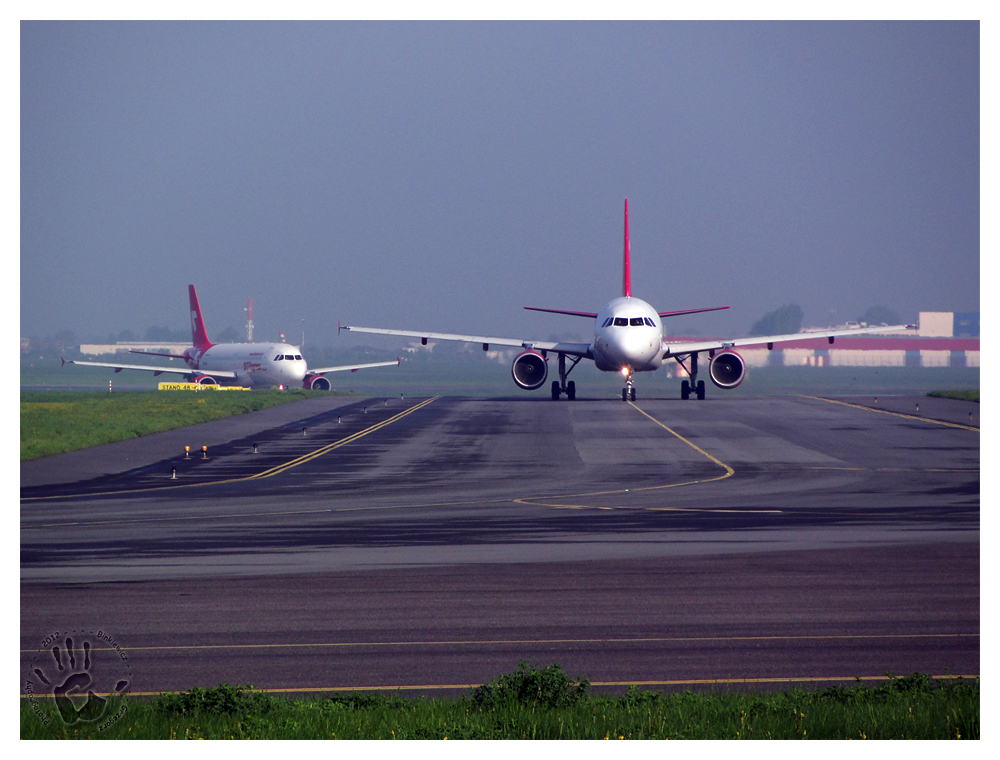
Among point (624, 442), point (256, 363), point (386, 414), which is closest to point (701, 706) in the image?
point (624, 442)

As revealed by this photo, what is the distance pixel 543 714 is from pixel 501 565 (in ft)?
25.9

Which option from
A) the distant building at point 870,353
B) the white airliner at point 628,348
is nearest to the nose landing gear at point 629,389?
the white airliner at point 628,348

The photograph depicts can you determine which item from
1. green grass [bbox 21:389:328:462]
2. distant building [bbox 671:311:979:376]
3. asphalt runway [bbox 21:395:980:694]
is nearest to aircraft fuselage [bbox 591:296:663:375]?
asphalt runway [bbox 21:395:980:694]

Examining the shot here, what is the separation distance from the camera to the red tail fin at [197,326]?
101m

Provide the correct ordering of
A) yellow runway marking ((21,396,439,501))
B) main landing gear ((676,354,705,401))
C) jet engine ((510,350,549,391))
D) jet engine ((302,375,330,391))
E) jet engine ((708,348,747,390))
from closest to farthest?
yellow runway marking ((21,396,439,501)) < jet engine ((708,348,747,390)) < jet engine ((510,350,549,391)) < main landing gear ((676,354,705,401)) < jet engine ((302,375,330,391))

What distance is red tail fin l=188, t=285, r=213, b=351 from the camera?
101 meters

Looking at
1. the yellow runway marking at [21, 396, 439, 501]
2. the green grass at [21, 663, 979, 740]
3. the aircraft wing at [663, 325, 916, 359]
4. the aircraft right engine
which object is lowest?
the green grass at [21, 663, 979, 740]

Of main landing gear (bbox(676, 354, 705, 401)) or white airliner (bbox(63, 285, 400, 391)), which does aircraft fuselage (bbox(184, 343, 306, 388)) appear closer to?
white airliner (bbox(63, 285, 400, 391))

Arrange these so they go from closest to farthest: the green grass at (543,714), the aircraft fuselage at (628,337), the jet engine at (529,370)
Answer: the green grass at (543,714) → the aircraft fuselage at (628,337) → the jet engine at (529,370)

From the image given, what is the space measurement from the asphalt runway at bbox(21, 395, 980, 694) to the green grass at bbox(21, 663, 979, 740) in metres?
0.86

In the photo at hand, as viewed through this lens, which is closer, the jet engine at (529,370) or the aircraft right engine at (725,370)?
the aircraft right engine at (725,370)

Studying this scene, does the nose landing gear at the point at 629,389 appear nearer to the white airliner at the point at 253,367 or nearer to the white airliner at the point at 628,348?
the white airliner at the point at 628,348

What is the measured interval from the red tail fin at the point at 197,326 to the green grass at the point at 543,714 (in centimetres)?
9353

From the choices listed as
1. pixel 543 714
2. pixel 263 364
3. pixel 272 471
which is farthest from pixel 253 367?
pixel 543 714
